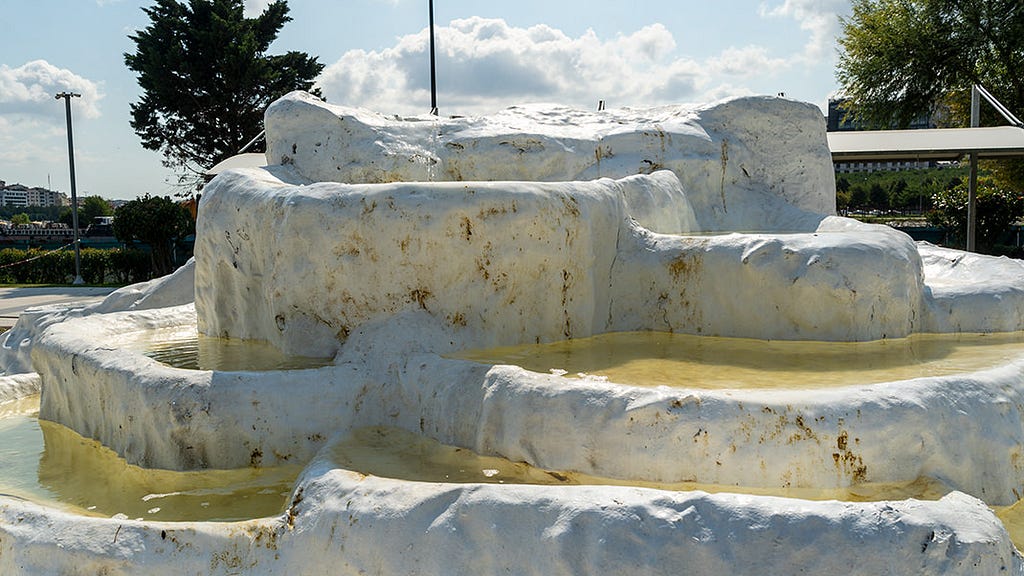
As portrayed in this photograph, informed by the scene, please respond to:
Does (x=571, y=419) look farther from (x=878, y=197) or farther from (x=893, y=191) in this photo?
(x=878, y=197)

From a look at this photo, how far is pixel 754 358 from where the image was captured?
578 centimetres

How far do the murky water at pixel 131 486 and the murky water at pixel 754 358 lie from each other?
1565 millimetres

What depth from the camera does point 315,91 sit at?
27172 millimetres

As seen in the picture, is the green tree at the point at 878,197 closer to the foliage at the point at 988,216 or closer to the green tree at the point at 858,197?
the green tree at the point at 858,197

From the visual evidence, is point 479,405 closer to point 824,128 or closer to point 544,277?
point 544,277

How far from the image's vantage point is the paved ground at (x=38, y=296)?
17719 mm

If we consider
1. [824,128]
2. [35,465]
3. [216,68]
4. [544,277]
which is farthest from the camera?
[216,68]

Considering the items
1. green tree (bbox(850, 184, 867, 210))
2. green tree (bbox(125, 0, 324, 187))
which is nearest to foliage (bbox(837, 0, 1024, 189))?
green tree (bbox(125, 0, 324, 187))

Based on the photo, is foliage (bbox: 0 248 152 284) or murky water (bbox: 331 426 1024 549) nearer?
murky water (bbox: 331 426 1024 549)

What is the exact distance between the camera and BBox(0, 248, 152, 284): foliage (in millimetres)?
23922

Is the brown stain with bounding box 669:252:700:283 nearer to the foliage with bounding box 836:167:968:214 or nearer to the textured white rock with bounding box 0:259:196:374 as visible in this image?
the textured white rock with bounding box 0:259:196:374

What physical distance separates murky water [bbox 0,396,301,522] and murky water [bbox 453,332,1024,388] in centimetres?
157

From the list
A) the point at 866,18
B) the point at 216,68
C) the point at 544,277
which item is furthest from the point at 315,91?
the point at 544,277

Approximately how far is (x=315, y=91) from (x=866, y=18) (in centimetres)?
1707
